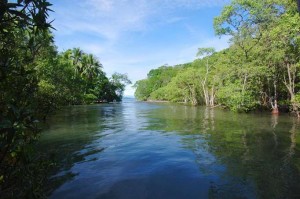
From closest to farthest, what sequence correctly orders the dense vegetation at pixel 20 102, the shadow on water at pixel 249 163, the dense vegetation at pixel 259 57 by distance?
1. the dense vegetation at pixel 20 102
2. the shadow on water at pixel 249 163
3. the dense vegetation at pixel 259 57

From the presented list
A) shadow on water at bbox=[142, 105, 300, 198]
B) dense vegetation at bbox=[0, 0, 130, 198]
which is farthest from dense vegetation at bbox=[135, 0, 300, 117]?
dense vegetation at bbox=[0, 0, 130, 198]

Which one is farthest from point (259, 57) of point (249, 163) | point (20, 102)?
point (20, 102)

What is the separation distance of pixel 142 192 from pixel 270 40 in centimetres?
2941

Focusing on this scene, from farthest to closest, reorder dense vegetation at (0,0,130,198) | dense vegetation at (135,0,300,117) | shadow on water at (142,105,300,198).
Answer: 1. dense vegetation at (135,0,300,117)
2. shadow on water at (142,105,300,198)
3. dense vegetation at (0,0,130,198)

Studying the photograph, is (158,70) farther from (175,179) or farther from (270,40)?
(175,179)

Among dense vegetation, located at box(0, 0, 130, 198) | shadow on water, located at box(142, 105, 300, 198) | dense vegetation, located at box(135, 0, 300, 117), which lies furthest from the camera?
dense vegetation, located at box(135, 0, 300, 117)

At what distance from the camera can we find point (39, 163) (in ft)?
15.0

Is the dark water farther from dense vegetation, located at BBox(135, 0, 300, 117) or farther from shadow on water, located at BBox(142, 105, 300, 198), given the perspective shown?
dense vegetation, located at BBox(135, 0, 300, 117)

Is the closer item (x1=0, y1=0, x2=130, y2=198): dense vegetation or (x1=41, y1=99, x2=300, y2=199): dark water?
(x1=0, y1=0, x2=130, y2=198): dense vegetation

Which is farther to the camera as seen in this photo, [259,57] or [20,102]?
[259,57]

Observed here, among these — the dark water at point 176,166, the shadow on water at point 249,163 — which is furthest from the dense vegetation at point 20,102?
the shadow on water at point 249,163

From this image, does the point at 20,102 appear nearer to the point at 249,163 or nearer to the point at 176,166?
the point at 176,166

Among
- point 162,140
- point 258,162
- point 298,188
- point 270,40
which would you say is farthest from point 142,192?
point 270,40

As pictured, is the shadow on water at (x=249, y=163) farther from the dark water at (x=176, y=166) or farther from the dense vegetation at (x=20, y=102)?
the dense vegetation at (x=20, y=102)
